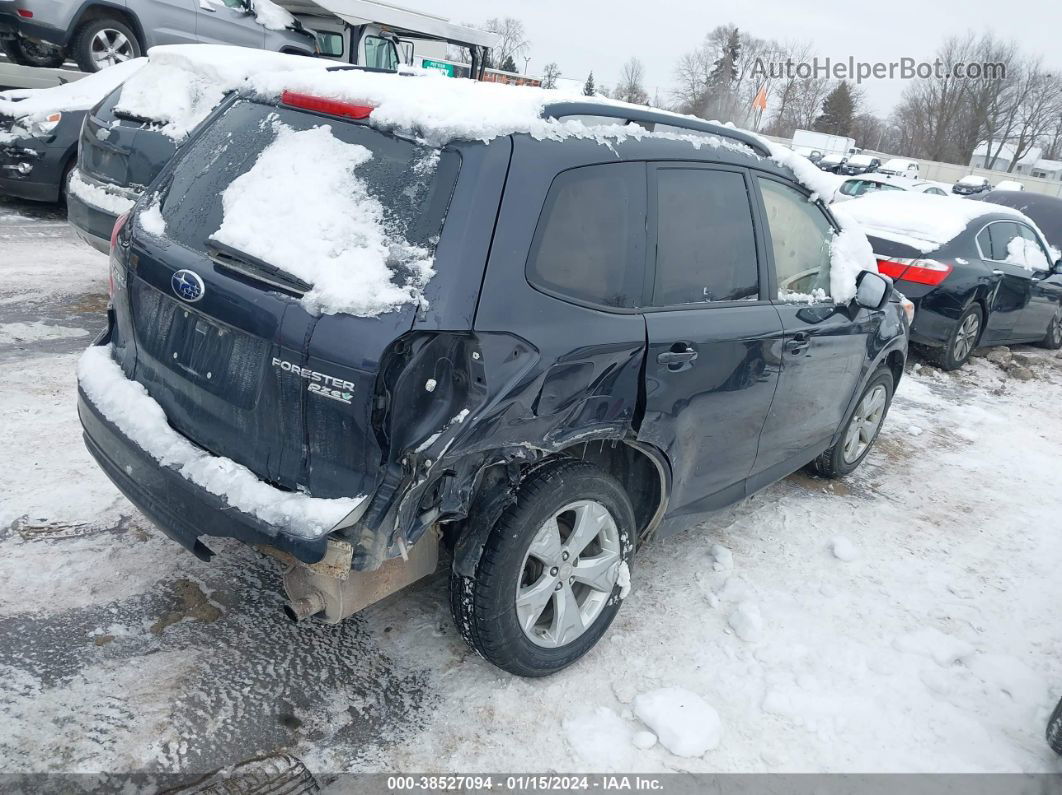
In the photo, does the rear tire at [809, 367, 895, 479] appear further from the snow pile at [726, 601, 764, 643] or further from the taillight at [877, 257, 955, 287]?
the taillight at [877, 257, 955, 287]

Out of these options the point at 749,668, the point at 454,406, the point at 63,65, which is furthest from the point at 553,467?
the point at 63,65

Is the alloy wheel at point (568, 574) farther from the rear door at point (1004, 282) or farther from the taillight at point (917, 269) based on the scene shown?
the rear door at point (1004, 282)

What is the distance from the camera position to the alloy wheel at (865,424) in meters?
4.89

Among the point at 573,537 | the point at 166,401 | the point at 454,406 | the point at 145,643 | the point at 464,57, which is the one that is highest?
the point at 464,57

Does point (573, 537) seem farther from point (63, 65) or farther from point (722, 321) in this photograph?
point (63, 65)

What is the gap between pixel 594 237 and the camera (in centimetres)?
268

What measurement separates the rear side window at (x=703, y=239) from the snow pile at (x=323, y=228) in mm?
1054

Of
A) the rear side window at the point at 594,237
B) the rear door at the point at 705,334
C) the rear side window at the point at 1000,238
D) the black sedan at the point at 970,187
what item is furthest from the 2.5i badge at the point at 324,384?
the black sedan at the point at 970,187

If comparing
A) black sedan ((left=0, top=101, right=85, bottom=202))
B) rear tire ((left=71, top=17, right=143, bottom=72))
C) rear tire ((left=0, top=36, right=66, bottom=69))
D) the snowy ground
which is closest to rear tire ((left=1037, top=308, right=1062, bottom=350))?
the snowy ground

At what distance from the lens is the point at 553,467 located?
8.82 feet

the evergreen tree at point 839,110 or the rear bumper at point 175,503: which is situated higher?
the evergreen tree at point 839,110

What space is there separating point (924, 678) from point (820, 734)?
704 millimetres

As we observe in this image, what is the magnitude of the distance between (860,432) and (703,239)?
2543 millimetres

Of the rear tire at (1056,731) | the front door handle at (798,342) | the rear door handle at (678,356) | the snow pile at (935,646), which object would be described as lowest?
the snow pile at (935,646)
